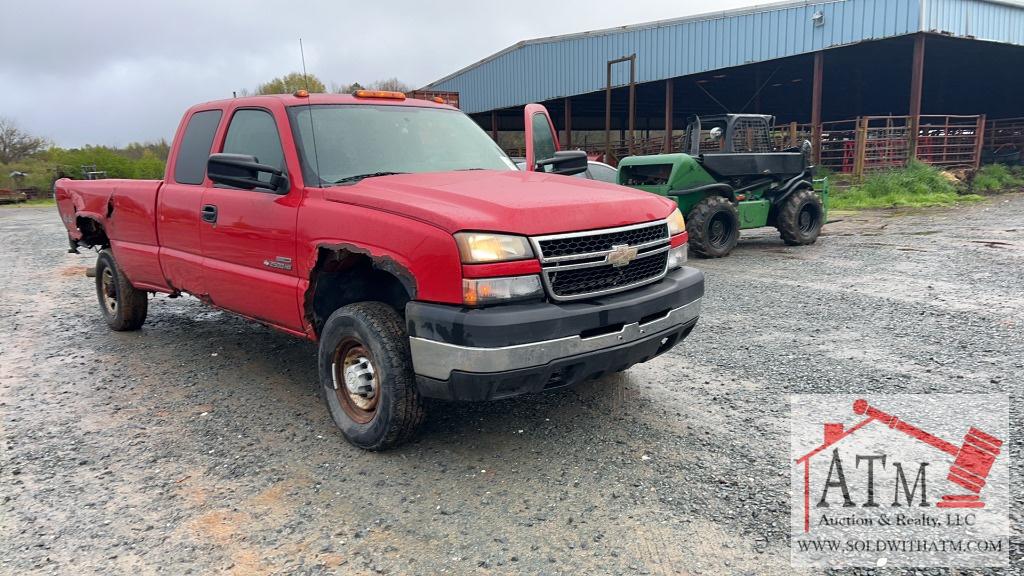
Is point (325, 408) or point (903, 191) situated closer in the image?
point (325, 408)

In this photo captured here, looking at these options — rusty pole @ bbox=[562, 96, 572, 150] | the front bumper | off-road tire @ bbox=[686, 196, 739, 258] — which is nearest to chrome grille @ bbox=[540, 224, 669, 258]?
the front bumper

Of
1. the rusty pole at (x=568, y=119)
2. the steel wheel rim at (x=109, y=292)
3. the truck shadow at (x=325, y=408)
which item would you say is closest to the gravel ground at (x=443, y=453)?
the truck shadow at (x=325, y=408)

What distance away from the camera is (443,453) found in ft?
11.8

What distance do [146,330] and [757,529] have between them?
5.90 meters

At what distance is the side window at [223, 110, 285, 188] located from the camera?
421 centimetres

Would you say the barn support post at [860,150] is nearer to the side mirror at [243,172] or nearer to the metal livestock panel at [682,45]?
the metal livestock panel at [682,45]

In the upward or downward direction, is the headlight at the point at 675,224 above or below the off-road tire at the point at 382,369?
above

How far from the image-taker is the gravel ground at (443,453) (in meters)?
2.73

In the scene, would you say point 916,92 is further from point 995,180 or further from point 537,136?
point 537,136

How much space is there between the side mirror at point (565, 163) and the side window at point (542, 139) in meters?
0.63

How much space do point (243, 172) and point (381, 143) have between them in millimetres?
868

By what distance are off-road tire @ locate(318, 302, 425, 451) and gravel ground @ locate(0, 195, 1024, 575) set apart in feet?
0.45

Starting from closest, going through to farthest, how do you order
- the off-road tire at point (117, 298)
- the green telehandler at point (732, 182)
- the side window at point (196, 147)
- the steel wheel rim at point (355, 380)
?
1. the steel wheel rim at point (355, 380)
2. the side window at point (196, 147)
3. the off-road tire at point (117, 298)
4. the green telehandler at point (732, 182)

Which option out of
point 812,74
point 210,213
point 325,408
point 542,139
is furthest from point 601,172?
point 812,74
